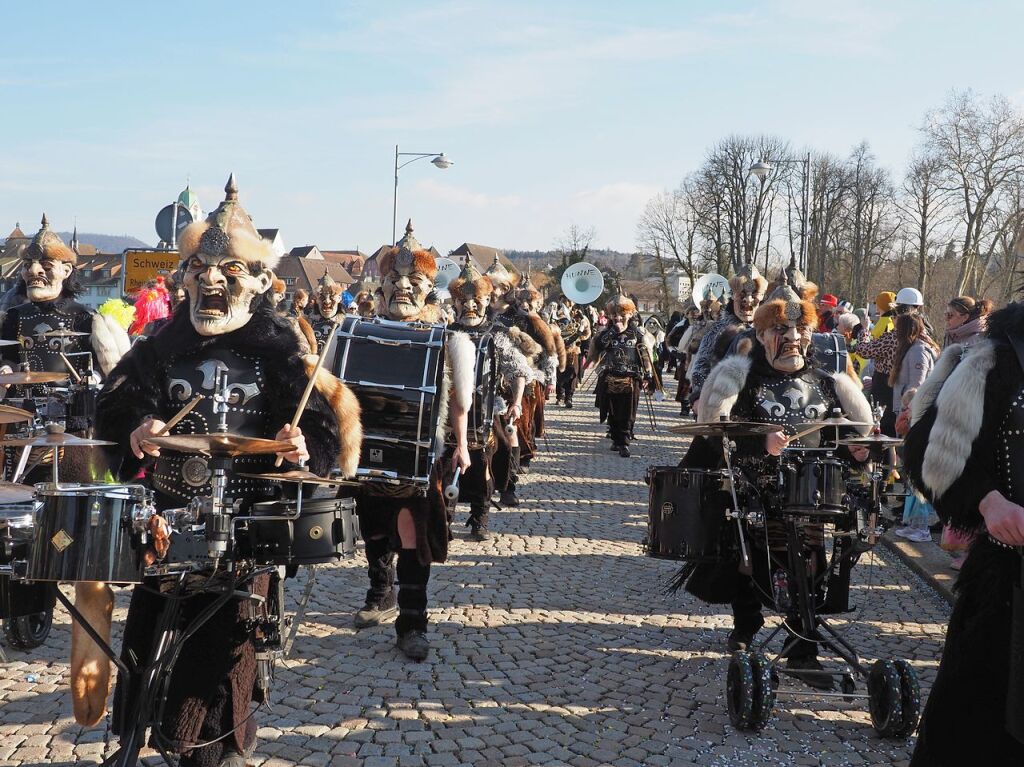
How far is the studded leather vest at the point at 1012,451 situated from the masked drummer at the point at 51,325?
5.24 metres

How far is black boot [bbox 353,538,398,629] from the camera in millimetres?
6023

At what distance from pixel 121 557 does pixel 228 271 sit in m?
1.21

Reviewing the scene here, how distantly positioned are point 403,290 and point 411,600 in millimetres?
1820

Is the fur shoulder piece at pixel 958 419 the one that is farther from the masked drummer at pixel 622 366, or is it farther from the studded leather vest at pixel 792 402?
the masked drummer at pixel 622 366

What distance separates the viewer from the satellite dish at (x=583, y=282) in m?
24.4

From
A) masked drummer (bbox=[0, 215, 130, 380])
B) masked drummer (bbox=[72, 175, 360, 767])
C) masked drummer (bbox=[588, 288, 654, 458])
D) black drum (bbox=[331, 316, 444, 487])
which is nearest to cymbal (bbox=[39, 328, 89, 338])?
masked drummer (bbox=[0, 215, 130, 380])

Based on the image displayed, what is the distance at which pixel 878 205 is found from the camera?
51250 mm

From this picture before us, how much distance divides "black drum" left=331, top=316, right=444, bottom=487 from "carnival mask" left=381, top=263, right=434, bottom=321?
80cm

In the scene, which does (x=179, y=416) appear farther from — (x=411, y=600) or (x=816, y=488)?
(x=816, y=488)

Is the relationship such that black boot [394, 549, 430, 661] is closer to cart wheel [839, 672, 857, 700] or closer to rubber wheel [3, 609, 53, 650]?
rubber wheel [3, 609, 53, 650]

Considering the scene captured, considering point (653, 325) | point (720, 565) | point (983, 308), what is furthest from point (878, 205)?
point (720, 565)

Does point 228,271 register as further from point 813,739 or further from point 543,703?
point 813,739

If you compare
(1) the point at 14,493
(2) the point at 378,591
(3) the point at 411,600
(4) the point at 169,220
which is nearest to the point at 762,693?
(3) the point at 411,600

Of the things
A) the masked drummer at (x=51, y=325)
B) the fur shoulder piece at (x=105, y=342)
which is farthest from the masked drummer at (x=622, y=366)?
the masked drummer at (x=51, y=325)
